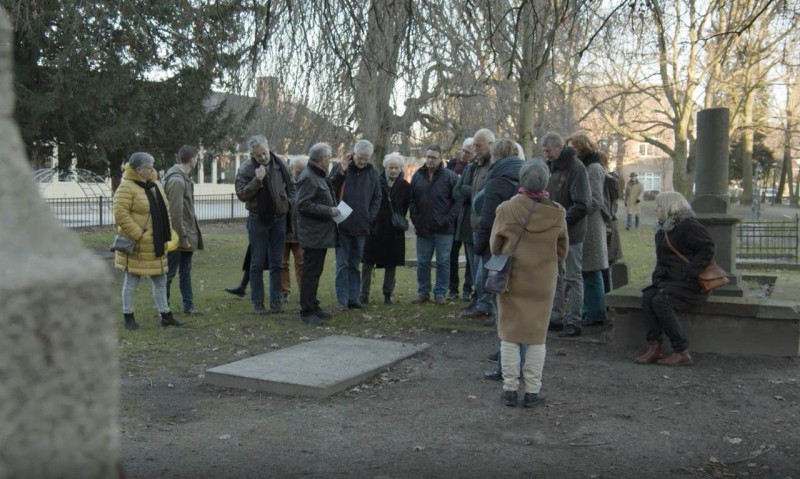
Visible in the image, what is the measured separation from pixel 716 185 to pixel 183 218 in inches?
230

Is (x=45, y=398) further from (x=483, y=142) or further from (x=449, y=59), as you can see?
(x=449, y=59)

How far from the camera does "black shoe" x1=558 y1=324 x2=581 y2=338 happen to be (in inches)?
327

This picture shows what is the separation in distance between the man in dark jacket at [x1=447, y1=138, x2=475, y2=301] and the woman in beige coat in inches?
145

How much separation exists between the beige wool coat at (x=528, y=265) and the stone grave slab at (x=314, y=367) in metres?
1.36

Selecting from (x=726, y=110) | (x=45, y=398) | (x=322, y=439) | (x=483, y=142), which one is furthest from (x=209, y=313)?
(x=45, y=398)

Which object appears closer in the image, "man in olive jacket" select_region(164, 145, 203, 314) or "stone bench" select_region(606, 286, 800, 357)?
"stone bench" select_region(606, 286, 800, 357)

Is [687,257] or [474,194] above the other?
[474,194]

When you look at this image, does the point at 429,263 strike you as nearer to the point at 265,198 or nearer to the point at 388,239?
the point at 388,239

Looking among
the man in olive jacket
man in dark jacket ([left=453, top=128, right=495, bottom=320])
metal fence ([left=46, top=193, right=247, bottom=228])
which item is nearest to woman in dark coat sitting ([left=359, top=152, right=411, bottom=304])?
man in dark jacket ([left=453, top=128, right=495, bottom=320])

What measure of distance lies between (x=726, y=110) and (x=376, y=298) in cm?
513

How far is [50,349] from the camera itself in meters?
0.77

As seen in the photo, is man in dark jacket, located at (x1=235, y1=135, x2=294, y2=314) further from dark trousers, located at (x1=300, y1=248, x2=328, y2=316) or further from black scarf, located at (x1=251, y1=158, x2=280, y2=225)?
dark trousers, located at (x1=300, y1=248, x2=328, y2=316)

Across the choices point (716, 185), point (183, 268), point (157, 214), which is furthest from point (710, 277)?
point (183, 268)

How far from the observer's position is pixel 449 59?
13297 millimetres
